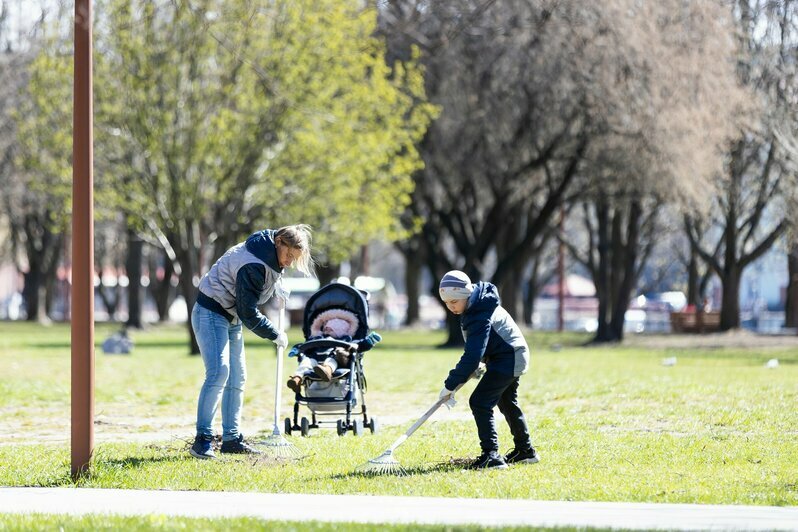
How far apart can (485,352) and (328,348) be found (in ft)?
8.14

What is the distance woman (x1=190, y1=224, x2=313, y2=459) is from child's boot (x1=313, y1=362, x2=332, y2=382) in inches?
38.2

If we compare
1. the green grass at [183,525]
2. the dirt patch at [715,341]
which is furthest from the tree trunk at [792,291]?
the green grass at [183,525]

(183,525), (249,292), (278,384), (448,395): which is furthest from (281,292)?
(183,525)

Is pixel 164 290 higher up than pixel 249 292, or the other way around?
pixel 164 290

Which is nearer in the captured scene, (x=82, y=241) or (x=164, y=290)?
(x=82, y=241)

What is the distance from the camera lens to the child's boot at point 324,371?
11555 mm

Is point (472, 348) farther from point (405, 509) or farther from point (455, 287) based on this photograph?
point (405, 509)

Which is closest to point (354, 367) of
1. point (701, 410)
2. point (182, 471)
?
point (182, 471)

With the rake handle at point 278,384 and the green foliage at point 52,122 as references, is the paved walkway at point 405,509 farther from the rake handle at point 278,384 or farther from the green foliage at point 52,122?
the green foliage at point 52,122

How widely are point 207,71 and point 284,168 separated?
114 inches

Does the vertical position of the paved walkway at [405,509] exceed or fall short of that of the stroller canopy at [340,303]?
it falls short

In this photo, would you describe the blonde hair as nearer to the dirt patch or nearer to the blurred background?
the blurred background

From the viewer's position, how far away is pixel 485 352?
9.92 meters

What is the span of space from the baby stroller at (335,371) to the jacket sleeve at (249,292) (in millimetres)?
1508
